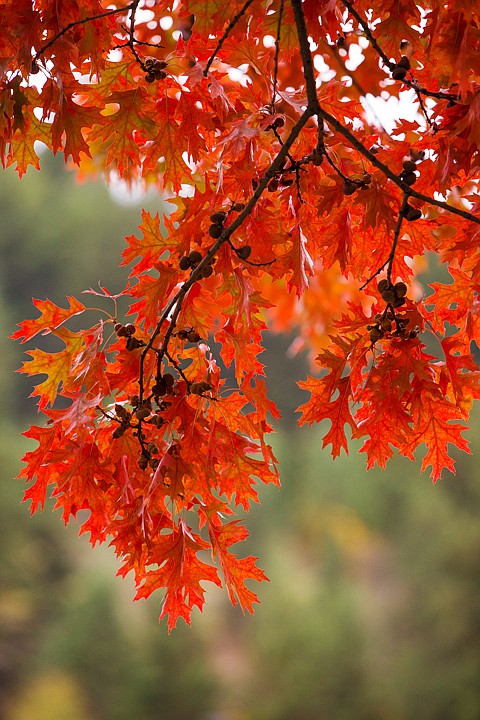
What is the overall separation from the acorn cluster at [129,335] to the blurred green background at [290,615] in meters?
4.08

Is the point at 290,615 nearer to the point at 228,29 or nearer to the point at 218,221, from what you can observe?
the point at 218,221

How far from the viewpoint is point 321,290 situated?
2752 mm

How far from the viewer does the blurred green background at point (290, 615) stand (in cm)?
467

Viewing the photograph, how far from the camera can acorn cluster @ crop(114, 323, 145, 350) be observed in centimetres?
75

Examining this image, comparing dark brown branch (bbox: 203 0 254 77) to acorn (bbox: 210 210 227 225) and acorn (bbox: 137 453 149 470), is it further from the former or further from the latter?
acorn (bbox: 137 453 149 470)

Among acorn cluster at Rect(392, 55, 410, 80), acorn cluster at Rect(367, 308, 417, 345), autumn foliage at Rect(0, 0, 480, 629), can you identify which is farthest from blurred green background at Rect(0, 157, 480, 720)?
acorn cluster at Rect(392, 55, 410, 80)

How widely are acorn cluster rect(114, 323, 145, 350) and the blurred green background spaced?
408 cm

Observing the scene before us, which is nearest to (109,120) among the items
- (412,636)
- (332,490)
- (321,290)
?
(321,290)

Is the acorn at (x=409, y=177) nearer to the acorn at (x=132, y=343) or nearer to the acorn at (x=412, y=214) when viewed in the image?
the acorn at (x=412, y=214)

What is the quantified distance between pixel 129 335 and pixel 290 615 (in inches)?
177

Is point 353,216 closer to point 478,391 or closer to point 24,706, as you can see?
point 478,391

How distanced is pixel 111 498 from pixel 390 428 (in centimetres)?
29

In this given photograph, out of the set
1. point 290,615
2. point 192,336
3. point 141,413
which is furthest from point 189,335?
point 290,615

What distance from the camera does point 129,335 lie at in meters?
0.77
